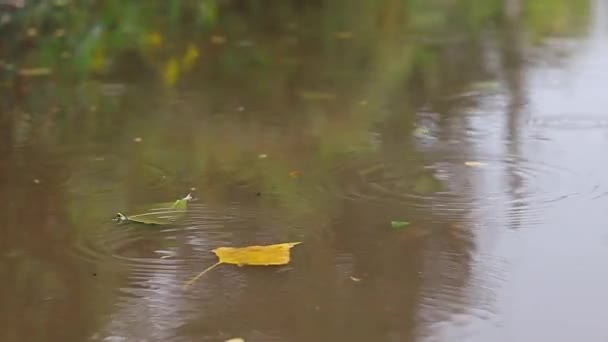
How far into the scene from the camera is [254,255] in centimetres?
285

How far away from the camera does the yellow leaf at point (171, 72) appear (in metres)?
5.04

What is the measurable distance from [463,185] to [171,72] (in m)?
2.29

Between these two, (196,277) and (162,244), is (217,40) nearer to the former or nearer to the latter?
(162,244)

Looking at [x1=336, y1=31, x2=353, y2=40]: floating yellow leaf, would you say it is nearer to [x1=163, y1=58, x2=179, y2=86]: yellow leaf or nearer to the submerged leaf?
[x1=163, y1=58, x2=179, y2=86]: yellow leaf

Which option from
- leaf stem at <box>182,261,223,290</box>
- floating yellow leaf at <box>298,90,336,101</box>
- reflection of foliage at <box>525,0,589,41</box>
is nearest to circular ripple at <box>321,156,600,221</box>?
leaf stem at <box>182,261,223,290</box>

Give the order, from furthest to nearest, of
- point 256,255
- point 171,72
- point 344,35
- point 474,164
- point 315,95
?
point 344,35 < point 171,72 < point 315,95 < point 474,164 < point 256,255

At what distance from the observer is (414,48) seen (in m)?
5.79

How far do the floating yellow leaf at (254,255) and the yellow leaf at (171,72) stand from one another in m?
2.24

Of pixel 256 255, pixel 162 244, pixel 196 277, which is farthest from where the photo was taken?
pixel 162 244

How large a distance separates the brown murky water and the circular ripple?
1 cm

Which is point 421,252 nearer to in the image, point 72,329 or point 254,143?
point 72,329

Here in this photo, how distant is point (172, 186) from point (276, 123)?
88cm

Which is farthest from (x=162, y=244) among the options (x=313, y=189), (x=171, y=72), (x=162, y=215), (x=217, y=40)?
(x=217, y=40)

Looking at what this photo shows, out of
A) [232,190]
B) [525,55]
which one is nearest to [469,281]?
[232,190]
